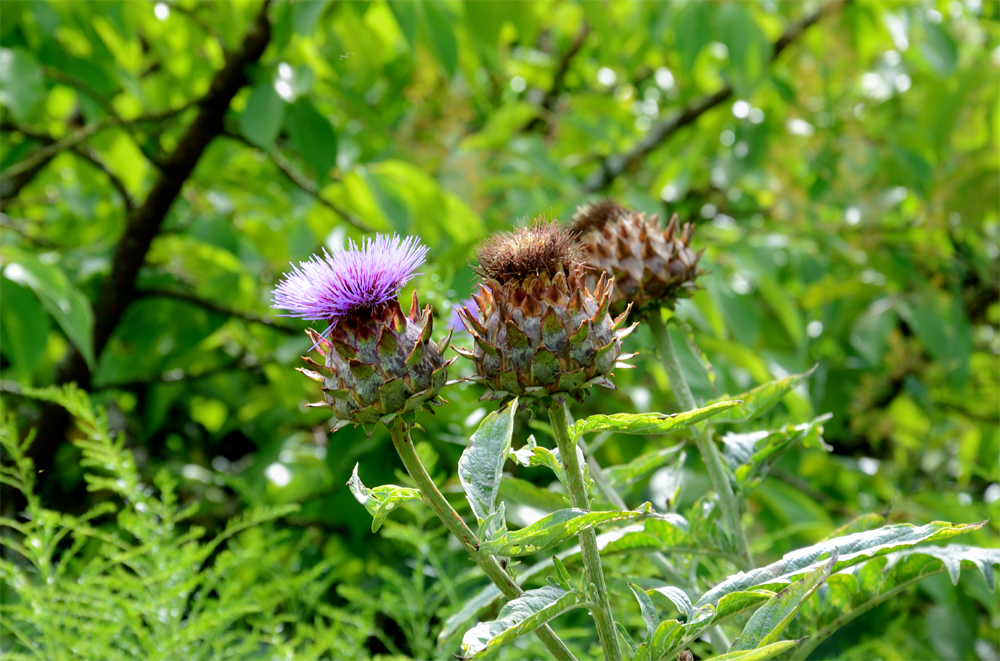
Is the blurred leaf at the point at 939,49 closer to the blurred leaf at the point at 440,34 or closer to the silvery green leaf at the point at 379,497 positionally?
the blurred leaf at the point at 440,34

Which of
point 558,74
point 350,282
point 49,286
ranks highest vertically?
point 558,74

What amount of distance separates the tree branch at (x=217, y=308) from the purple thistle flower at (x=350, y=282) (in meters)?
1.24

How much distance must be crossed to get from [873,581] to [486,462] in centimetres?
51

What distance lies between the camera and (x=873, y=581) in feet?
3.13

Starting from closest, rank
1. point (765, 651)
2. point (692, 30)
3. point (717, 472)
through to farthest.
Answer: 1. point (765, 651)
2. point (717, 472)
3. point (692, 30)

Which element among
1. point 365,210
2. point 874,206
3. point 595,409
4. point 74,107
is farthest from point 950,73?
point 74,107

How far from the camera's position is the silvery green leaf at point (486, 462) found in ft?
2.50

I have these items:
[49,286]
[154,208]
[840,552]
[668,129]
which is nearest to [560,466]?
[840,552]

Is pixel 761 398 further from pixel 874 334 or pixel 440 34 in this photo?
pixel 874 334

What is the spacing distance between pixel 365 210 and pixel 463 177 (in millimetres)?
360

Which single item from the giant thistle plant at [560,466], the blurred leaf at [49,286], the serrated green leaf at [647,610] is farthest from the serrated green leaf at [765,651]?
the blurred leaf at [49,286]

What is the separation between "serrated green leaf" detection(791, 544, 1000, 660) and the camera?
35.2 inches

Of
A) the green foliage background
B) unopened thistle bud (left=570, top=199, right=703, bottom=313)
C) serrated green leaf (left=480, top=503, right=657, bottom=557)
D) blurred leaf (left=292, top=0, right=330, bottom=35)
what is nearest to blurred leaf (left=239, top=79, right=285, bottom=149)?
the green foliage background

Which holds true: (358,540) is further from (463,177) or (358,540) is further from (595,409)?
(463,177)
